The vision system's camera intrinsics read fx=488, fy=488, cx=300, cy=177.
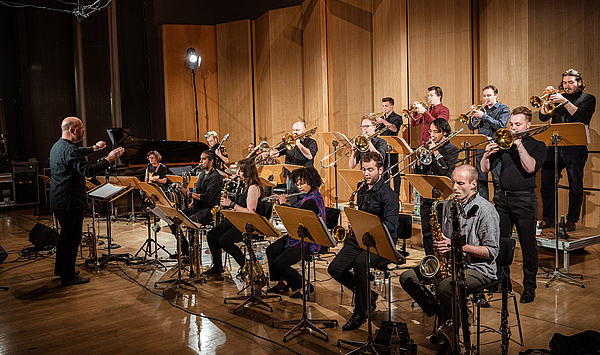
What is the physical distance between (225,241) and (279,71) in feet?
21.1

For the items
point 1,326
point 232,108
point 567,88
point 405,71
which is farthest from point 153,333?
point 232,108

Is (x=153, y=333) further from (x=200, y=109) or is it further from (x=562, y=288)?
(x=200, y=109)

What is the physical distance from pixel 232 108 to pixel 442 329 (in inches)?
384

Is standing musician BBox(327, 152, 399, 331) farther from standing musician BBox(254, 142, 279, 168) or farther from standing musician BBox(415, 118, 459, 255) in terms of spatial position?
standing musician BBox(254, 142, 279, 168)

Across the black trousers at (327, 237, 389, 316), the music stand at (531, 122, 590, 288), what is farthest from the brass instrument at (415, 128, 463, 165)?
the black trousers at (327, 237, 389, 316)

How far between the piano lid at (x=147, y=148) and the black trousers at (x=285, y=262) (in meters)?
5.73

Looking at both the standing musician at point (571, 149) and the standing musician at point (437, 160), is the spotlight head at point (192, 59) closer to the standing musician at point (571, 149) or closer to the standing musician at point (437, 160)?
the standing musician at point (437, 160)

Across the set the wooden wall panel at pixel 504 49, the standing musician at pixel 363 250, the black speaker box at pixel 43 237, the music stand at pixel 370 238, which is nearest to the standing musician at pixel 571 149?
the wooden wall panel at pixel 504 49

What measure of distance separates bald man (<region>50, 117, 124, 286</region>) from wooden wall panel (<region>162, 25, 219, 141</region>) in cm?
705

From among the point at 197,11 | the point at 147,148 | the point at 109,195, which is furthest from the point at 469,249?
the point at 197,11

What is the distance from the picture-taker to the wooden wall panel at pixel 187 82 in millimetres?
12305

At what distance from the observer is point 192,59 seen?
11.9 metres

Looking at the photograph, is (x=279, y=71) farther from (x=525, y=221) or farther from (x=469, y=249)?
(x=469, y=249)

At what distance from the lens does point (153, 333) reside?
3957 mm
